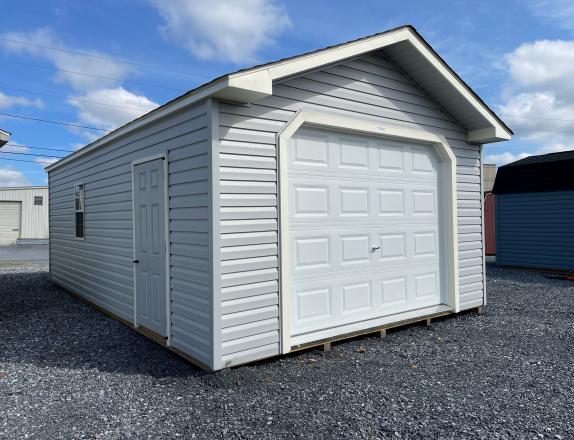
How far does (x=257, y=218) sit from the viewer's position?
179 inches

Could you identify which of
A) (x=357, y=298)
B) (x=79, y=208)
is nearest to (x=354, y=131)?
(x=357, y=298)

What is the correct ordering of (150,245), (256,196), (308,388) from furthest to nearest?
(150,245) < (256,196) < (308,388)

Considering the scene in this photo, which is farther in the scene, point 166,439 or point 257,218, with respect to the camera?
point 257,218

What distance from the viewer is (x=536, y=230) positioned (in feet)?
41.4

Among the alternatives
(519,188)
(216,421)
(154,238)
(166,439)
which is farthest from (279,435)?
(519,188)

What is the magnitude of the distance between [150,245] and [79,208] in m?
3.75

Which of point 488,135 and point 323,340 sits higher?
point 488,135

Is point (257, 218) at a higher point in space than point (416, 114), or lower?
lower

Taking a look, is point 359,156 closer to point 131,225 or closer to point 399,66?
point 399,66

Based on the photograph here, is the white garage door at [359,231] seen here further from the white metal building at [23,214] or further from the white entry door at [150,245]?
the white metal building at [23,214]

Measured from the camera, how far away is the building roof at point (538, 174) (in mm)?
11934

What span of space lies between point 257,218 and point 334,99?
1.83 meters

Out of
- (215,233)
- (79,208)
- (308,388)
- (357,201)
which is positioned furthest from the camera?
(79,208)

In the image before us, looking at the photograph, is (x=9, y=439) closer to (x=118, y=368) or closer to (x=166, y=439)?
(x=166, y=439)
